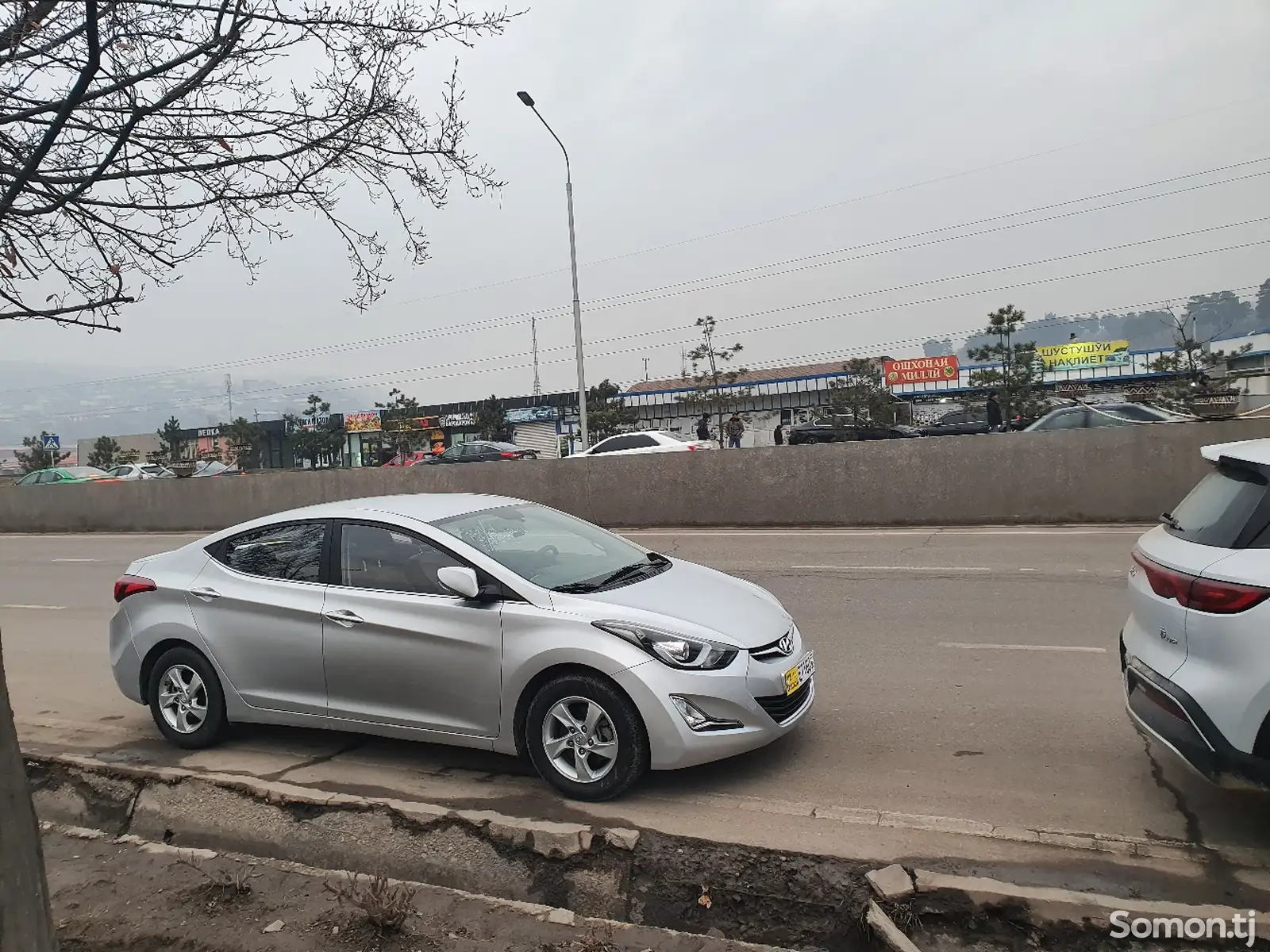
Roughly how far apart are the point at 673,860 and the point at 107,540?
69.3 ft

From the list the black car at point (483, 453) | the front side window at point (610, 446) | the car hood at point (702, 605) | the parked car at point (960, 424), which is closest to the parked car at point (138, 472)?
the black car at point (483, 453)

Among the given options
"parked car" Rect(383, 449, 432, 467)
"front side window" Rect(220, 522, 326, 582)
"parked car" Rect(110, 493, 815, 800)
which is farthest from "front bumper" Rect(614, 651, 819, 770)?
"parked car" Rect(383, 449, 432, 467)

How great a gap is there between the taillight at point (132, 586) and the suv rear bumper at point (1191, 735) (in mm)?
5489

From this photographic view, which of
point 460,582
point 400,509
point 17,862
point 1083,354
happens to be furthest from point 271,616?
point 1083,354

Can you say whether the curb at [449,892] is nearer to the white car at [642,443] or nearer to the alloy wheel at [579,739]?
the alloy wheel at [579,739]

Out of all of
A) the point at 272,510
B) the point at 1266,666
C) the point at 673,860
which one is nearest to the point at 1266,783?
the point at 1266,666

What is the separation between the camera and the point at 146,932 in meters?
3.58

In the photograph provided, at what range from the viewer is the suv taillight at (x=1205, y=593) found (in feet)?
11.4

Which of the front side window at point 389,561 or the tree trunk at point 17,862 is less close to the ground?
the front side window at point 389,561

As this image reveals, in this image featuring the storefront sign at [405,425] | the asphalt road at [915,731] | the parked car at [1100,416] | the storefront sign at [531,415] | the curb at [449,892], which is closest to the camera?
the curb at [449,892]

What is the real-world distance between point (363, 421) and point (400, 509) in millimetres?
71234

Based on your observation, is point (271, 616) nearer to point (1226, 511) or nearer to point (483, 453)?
point (1226, 511)

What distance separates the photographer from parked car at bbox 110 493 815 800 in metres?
4.52

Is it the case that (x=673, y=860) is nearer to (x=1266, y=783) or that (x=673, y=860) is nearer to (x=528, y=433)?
(x=1266, y=783)
